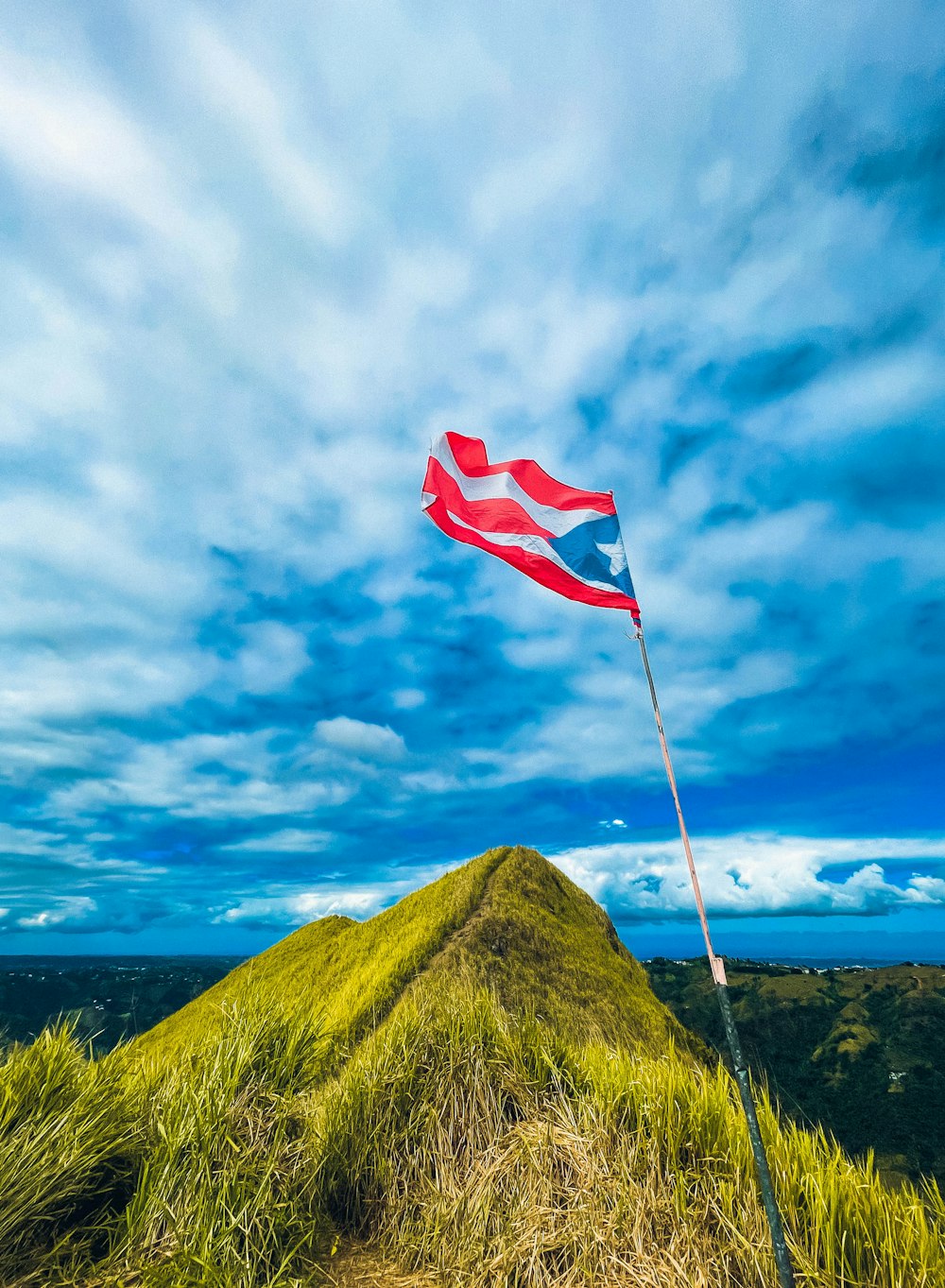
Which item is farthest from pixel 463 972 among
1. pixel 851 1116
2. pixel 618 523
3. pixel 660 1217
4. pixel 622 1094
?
pixel 851 1116

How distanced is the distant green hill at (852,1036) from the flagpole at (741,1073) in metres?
58.4

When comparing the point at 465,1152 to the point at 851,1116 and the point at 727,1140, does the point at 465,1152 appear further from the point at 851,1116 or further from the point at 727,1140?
the point at 851,1116

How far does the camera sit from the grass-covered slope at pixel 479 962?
29.9 ft

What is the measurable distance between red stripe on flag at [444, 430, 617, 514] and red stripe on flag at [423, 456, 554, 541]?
0.26m

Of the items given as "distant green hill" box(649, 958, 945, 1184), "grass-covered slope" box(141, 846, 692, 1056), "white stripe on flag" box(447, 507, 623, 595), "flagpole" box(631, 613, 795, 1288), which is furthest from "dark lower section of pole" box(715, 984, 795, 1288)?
"distant green hill" box(649, 958, 945, 1184)

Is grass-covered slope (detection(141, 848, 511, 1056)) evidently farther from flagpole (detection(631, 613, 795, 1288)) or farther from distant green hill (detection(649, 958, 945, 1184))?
distant green hill (detection(649, 958, 945, 1184))

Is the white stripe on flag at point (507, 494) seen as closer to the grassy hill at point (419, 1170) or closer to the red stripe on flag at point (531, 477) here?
the red stripe on flag at point (531, 477)

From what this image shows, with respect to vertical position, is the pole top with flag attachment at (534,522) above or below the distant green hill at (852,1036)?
above

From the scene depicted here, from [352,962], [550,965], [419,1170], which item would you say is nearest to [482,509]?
[419,1170]

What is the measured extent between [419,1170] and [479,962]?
11.9ft

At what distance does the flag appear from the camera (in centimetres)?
681

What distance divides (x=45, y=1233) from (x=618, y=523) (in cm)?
706

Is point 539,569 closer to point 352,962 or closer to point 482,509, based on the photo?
point 482,509

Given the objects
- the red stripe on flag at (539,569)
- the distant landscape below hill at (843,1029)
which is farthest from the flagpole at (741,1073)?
the distant landscape below hill at (843,1029)
